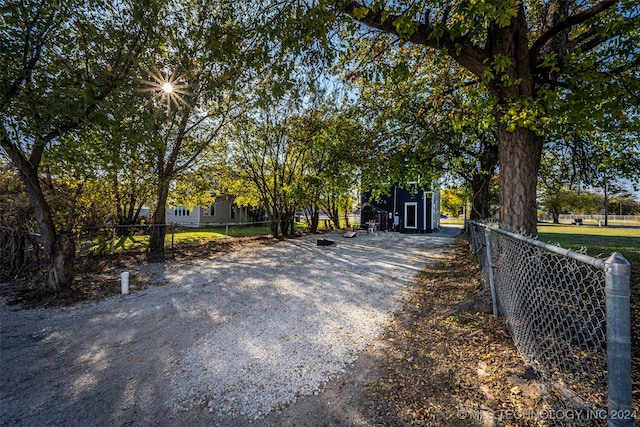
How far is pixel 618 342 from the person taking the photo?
1325mm

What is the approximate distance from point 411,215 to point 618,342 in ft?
72.2

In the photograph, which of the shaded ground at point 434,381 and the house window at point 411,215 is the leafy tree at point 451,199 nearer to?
the house window at point 411,215

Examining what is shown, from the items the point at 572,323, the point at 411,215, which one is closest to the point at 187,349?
the point at 572,323

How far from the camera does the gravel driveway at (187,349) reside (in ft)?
8.58

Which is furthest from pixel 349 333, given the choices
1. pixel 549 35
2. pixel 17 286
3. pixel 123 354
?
pixel 17 286

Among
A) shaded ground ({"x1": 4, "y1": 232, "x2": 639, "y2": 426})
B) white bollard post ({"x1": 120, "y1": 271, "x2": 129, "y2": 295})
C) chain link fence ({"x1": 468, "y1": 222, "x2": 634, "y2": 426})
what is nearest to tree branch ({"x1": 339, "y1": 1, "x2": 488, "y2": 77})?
chain link fence ({"x1": 468, "y1": 222, "x2": 634, "y2": 426})

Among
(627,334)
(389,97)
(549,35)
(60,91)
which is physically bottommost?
(627,334)

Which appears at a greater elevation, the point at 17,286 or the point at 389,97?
the point at 389,97

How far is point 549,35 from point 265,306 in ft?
20.4

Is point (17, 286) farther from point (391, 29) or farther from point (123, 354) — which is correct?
point (391, 29)

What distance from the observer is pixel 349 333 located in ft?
13.4

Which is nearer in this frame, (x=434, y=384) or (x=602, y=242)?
(x=434, y=384)

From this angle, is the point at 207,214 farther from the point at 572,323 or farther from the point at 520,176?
the point at 572,323

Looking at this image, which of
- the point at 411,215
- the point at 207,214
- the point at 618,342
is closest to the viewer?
the point at 618,342
